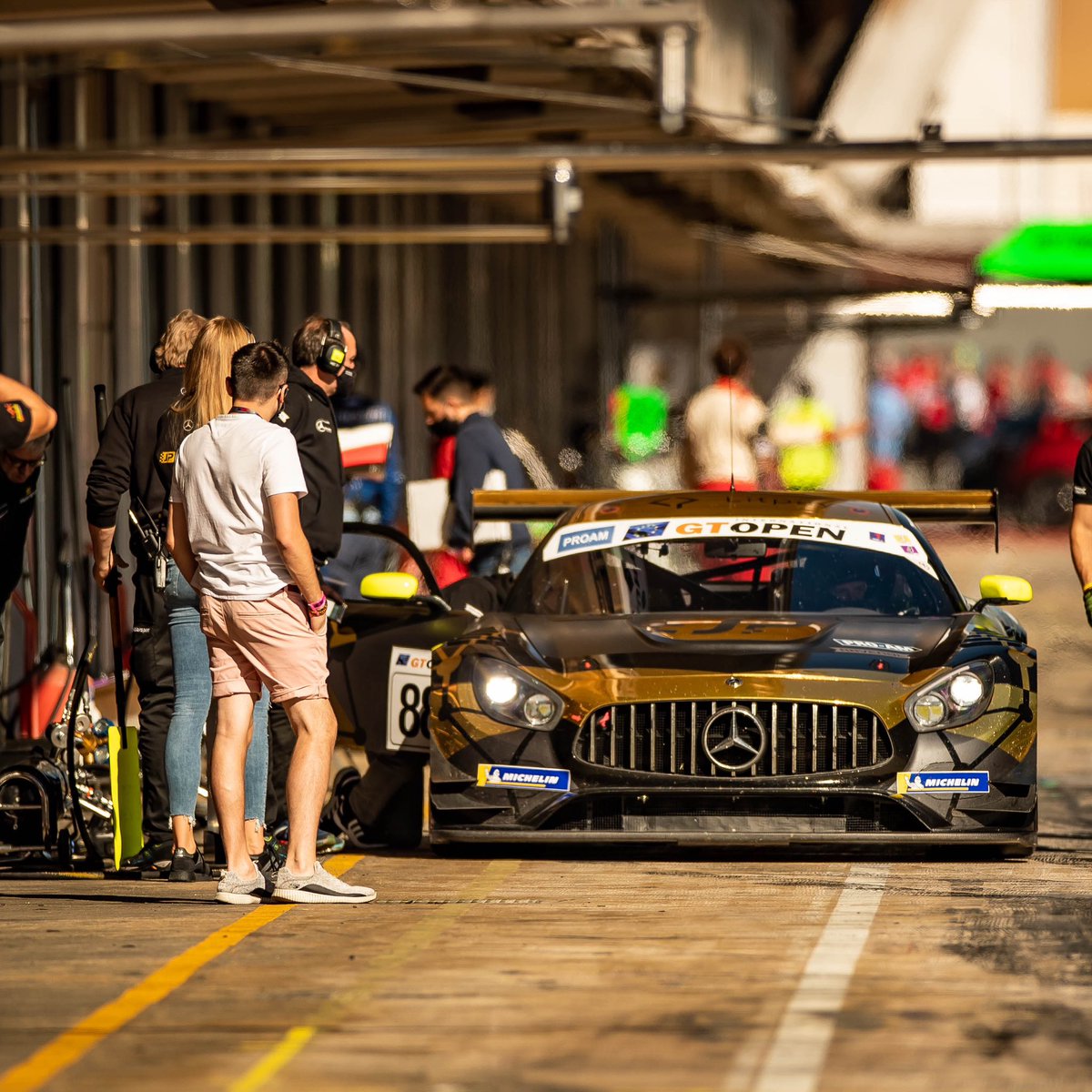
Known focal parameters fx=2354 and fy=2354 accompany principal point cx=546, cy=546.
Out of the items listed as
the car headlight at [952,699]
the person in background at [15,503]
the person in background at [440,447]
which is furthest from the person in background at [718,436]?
the person in background at [15,503]

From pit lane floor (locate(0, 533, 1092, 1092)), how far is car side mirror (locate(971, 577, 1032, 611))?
0.96 meters

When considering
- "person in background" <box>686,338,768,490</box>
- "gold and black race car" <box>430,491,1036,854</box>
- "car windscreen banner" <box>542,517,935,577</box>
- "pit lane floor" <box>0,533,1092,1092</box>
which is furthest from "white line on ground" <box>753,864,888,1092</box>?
"person in background" <box>686,338,768,490</box>

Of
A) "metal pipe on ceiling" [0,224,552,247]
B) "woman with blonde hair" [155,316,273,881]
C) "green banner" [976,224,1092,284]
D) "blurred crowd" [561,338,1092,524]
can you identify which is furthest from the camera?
"green banner" [976,224,1092,284]

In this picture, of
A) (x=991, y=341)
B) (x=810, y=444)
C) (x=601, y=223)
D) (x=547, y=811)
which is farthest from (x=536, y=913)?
(x=991, y=341)

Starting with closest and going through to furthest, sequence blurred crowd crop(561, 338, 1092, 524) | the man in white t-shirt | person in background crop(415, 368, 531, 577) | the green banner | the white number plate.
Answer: the man in white t-shirt, the white number plate, person in background crop(415, 368, 531, 577), blurred crowd crop(561, 338, 1092, 524), the green banner

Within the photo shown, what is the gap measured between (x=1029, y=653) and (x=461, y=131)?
11.0 m

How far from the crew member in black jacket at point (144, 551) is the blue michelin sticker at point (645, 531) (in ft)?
6.34

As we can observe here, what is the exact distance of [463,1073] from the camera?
4.92 metres

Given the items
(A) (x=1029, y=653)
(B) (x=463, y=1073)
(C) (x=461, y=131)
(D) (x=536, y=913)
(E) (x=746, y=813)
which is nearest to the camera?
(B) (x=463, y=1073)

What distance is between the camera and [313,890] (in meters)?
7.43

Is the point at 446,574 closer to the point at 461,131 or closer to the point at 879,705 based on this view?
the point at 879,705

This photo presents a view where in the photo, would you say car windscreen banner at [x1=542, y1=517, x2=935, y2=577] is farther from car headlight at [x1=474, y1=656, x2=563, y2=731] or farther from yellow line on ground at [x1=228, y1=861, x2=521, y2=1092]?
yellow line on ground at [x1=228, y1=861, x2=521, y2=1092]

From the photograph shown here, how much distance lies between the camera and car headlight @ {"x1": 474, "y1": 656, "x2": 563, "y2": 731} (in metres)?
8.11

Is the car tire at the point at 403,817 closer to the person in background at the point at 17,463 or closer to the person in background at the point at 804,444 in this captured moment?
the person in background at the point at 17,463
